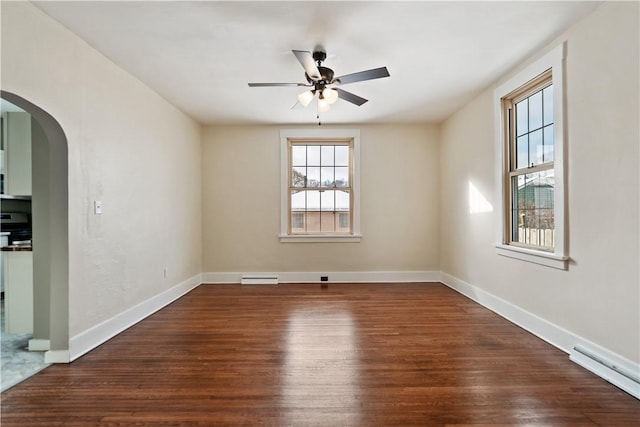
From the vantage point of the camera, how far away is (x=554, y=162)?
276 centimetres

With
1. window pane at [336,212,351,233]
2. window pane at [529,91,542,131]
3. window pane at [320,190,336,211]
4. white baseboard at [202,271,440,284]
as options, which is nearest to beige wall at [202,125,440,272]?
white baseboard at [202,271,440,284]

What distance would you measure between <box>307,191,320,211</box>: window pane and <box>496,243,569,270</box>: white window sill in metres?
2.82

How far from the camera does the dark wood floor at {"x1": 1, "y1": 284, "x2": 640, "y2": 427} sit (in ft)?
6.01

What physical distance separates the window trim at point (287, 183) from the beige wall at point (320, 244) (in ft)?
0.28

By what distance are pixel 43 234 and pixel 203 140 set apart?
3021 mm

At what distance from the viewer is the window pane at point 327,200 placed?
5.47m

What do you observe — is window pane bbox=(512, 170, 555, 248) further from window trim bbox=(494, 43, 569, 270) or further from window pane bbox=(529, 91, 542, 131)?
window pane bbox=(529, 91, 542, 131)

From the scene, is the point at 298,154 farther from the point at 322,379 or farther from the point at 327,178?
the point at 322,379

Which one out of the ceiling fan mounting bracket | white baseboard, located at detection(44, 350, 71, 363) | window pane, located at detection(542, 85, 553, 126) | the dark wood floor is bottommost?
the dark wood floor

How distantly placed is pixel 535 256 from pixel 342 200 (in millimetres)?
3040

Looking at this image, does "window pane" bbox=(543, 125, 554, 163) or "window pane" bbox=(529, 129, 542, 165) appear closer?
"window pane" bbox=(543, 125, 554, 163)

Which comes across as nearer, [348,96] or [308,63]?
[308,63]

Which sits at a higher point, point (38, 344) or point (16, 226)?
point (16, 226)

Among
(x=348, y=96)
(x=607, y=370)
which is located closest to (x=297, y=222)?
(x=348, y=96)
